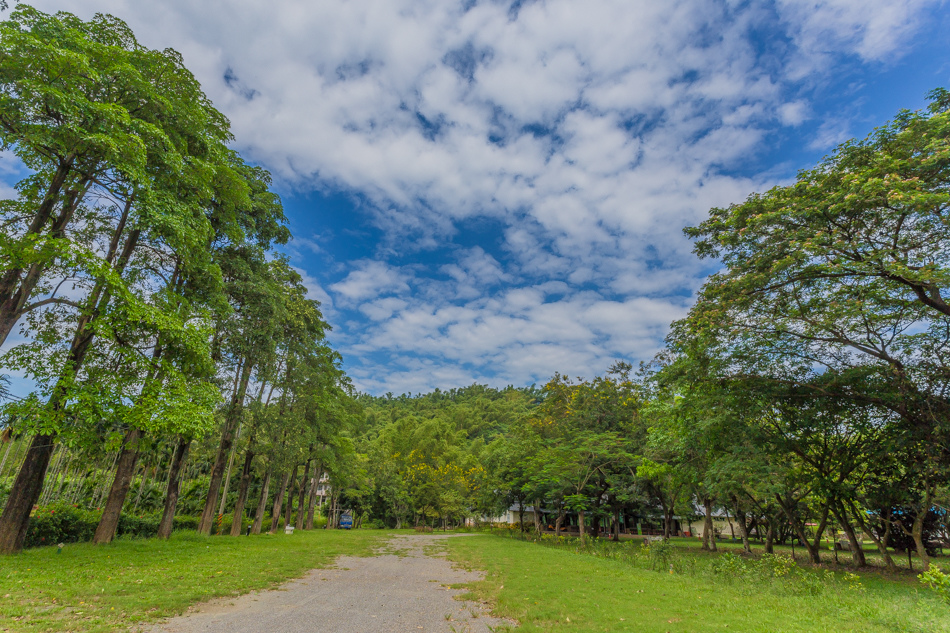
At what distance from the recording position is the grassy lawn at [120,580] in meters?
5.30

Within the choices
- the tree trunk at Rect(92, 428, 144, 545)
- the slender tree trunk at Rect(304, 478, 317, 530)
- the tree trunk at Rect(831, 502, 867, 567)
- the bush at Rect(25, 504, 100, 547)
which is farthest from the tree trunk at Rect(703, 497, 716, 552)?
the slender tree trunk at Rect(304, 478, 317, 530)

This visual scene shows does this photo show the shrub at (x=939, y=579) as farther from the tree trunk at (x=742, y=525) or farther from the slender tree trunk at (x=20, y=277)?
the tree trunk at (x=742, y=525)

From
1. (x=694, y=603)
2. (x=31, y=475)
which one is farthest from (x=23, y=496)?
(x=694, y=603)

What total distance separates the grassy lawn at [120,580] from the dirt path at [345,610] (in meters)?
0.61

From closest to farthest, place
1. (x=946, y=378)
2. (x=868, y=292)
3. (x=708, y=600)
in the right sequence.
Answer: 1. (x=708, y=600)
2. (x=868, y=292)
3. (x=946, y=378)

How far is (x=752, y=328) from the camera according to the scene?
40.9ft

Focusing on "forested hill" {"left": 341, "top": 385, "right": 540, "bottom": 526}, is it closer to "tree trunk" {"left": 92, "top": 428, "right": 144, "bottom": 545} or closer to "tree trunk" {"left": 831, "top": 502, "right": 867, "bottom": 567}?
"tree trunk" {"left": 92, "top": 428, "right": 144, "bottom": 545}

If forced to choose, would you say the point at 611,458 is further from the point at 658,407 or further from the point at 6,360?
the point at 6,360

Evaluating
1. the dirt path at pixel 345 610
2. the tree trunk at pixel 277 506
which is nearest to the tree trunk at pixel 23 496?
the dirt path at pixel 345 610

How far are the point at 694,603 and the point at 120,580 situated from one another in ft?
34.9

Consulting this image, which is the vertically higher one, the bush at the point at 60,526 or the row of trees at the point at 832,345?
the row of trees at the point at 832,345

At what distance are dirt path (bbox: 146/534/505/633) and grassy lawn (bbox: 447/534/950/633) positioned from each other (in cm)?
78

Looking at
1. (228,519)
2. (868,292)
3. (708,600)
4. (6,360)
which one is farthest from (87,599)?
(228,519)

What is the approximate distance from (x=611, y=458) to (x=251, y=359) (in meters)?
18.4
